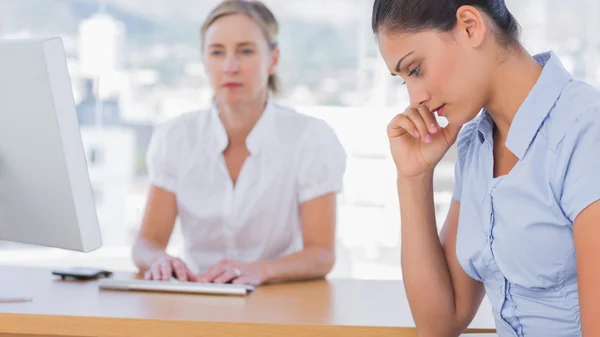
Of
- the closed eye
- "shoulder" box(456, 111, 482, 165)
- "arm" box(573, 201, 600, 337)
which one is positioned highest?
the closed eye

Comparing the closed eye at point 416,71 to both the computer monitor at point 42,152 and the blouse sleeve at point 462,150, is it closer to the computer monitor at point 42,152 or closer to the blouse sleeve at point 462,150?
the blouse sleeve at point 462,150

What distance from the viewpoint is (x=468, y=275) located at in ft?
5.75

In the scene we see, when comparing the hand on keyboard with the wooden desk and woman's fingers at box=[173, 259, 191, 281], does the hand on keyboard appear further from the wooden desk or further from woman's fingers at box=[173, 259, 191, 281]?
the wooden desk

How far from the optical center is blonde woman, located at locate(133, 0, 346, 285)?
2.55 m

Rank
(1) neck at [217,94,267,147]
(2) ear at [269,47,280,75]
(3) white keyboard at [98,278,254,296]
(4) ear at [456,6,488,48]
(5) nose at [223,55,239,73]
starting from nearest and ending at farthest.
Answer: (4) ear at [456,6,488,48] → (3) white keyboard at [98,278,254,296] → (5) nose at [223,55,239,73] → (1) neck at [217,94,267,147] → (2) ear at [269,47,280,75]

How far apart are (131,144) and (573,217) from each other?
5.60 m

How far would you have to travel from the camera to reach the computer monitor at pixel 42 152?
159 centimetres

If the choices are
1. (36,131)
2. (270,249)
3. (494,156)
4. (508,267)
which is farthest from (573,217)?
(270,249)

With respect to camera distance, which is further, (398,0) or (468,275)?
(468,275)

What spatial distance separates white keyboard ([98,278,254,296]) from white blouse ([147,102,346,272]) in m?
0.65

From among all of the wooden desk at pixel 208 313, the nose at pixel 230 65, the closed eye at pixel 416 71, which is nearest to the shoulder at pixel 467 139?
the closed eye at pixel 416 71

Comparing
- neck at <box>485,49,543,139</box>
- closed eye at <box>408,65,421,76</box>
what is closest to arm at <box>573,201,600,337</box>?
neck at <box>485,49,543,139</box>

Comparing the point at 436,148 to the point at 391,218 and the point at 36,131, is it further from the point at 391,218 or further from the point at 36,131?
the point at 391,218

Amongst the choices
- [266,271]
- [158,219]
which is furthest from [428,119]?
[158,219]
